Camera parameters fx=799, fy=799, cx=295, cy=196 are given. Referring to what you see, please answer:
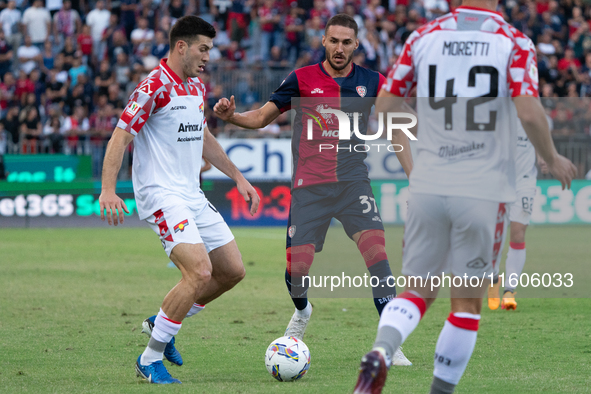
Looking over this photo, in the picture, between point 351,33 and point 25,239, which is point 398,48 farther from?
point 351,33

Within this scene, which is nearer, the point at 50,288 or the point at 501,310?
the point at 501,310

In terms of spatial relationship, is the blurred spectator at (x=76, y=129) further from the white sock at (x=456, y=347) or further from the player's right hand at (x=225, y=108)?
the white sock at (x=456, y=347)

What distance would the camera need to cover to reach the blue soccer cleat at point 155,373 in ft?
17.1

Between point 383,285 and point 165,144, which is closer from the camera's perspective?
point 165,144

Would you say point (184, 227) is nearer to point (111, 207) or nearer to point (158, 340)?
point (111, 207)

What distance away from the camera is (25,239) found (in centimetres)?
1580

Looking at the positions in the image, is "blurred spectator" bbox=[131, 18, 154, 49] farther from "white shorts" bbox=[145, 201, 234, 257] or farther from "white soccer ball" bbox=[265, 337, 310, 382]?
"white soccer ball" bbox=[265, 337, 310, 382]

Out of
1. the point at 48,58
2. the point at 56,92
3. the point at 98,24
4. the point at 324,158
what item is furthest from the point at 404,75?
the point at 98,24

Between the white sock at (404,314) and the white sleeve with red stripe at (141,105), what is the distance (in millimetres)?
2286

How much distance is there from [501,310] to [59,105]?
1476 centimetres

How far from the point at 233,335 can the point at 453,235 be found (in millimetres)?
3602

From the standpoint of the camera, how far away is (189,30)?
5.61 m

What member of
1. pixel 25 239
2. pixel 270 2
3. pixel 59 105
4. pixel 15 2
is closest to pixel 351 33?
pixel 25 239

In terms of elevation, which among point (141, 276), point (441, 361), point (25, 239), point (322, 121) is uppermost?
point (322, 121)
